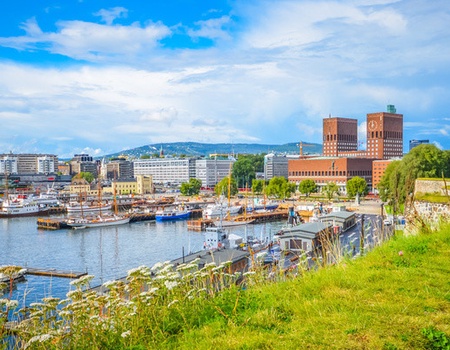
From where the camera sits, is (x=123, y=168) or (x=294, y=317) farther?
(x=123, y=168)

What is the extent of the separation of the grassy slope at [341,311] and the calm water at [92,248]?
47.4ft

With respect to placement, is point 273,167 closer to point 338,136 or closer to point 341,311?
point 338,136

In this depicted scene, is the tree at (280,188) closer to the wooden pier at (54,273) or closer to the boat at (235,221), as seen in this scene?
the boat at (235,221)

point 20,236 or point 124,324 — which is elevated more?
Answer: point 124,324

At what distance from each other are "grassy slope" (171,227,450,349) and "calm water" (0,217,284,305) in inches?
569

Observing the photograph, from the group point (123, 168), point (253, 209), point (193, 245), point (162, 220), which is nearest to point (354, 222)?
point (193, 245)

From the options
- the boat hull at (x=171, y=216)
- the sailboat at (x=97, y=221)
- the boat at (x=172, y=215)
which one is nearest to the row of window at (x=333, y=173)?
the boat at (x=172, y=215)

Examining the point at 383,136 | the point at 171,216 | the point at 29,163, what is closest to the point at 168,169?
the point at 383,136

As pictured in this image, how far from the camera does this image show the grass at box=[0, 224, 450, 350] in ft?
12.0

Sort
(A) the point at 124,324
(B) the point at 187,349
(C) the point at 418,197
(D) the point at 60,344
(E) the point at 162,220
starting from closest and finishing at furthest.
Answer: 1. (B) the point at 187,349
2. (D) the point at 60,344
3. (A) the point at 124,324
4. (C) the point at 418,197
5. (E) the point at 162,220

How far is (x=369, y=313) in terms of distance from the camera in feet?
13.3

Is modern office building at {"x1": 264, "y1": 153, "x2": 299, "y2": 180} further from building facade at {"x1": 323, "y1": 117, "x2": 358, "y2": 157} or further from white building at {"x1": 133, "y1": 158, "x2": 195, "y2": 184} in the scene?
white building at {"x1": 133, "y1": 158, "x2": 195, "y2": 184}

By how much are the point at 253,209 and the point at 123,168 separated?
316ft

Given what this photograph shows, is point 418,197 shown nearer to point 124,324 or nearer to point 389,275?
point 389,275
